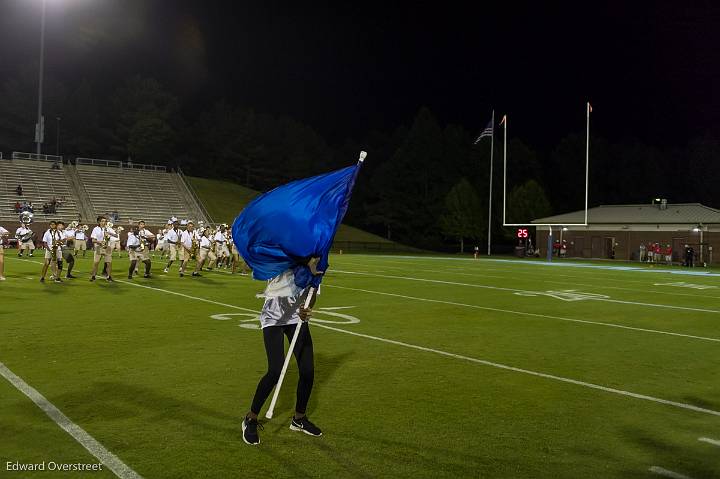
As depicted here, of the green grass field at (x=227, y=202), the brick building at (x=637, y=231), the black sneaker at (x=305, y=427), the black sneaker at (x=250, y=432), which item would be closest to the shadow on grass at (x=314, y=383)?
the black sneaker at (x=305, y=427)

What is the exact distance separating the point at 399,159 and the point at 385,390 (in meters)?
71.7

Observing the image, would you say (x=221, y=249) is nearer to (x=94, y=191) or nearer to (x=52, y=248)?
(x=52, y=248)

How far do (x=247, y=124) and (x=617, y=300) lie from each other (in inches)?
2914

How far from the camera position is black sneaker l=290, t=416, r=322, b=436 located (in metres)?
5.21

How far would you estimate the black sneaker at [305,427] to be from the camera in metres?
5.21

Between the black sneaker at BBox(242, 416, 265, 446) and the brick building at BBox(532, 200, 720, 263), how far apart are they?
137 ft

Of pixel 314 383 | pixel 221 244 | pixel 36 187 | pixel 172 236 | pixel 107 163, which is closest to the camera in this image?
pixel 314 383

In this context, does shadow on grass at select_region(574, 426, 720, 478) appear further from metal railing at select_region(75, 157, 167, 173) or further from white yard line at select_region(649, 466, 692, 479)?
metal railing at select_region(75, 157, 167, 173)

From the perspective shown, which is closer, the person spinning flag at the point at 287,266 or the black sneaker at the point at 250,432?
the black sneaker at the point at 250,432

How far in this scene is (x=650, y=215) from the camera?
159ft

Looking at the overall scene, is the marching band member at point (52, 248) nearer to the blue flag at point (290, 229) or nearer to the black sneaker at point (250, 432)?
the blue flag at point (290, 229)

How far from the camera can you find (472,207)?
6812 cm

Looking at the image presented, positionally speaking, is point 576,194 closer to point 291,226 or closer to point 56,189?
point 56,189

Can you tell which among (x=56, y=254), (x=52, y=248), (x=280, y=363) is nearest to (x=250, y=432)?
(x=280, y=363)
